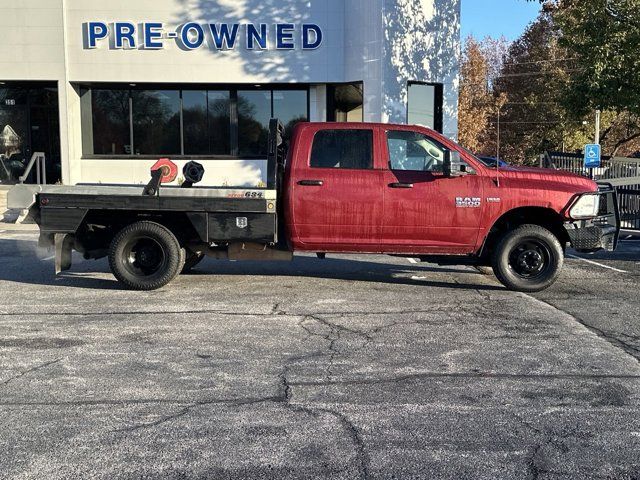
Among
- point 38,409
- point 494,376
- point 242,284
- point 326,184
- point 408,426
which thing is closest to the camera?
point 408,426

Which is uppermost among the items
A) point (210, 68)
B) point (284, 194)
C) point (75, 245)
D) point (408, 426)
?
point (210, 68)

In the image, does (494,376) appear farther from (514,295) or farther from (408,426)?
(514,295)

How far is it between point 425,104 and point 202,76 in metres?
6.71

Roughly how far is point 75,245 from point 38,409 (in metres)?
4.39

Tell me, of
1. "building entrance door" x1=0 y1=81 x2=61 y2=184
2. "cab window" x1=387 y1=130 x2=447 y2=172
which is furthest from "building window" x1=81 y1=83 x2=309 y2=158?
"cab window" x1=387 y1=130 x2=447 y2=172

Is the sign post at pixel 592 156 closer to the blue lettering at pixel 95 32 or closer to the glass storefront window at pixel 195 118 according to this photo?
the glass storefront window at pixel 195 118

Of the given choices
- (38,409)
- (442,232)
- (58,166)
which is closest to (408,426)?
(38,409)

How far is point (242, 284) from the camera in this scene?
908 cm

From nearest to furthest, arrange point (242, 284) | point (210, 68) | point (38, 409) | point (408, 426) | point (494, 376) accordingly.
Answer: point (408, 426) < point (38, 409) < point (494, 376) < point (242, 284) < point (210, 68)

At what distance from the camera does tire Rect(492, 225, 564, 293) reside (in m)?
8.33

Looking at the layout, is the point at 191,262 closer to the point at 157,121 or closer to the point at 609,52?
the point at 609,52

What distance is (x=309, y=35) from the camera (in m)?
20.1

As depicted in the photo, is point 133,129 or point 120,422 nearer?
point 120,422

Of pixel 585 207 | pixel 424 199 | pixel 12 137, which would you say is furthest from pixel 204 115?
pixel 585 207
